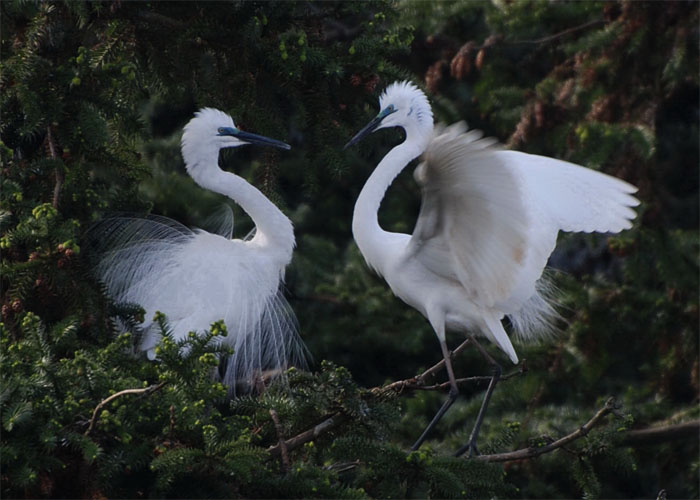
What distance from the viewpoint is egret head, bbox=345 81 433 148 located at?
3479 millimetres

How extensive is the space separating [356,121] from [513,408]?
1.51 meters

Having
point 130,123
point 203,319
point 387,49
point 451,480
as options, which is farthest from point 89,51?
point 451,480

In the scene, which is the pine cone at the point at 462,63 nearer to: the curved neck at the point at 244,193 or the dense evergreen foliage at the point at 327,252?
the dense evergreen foliage at the point at 327,252

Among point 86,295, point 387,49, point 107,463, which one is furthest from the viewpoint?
point 387,49

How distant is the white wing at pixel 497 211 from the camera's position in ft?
9.12

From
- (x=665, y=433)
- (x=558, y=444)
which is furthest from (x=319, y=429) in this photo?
(x=665, y=433)

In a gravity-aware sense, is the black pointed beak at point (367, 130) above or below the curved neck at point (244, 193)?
above

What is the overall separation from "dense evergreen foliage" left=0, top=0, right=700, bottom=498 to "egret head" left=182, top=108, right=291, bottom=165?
0.11 metres

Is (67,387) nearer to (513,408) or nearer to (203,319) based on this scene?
(203,319)

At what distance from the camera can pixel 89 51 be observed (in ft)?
10.1

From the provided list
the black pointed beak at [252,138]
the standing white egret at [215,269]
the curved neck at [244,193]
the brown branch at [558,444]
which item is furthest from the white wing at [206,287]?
the brown branch at [558,444]

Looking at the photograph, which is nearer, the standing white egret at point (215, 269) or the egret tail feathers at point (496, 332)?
the egret tail feathers at point (496, 332)

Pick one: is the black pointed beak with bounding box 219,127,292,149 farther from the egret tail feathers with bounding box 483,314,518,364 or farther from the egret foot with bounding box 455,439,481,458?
the egret foot with bounding box 455,439,481,458

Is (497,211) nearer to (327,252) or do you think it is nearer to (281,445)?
(281,445)
